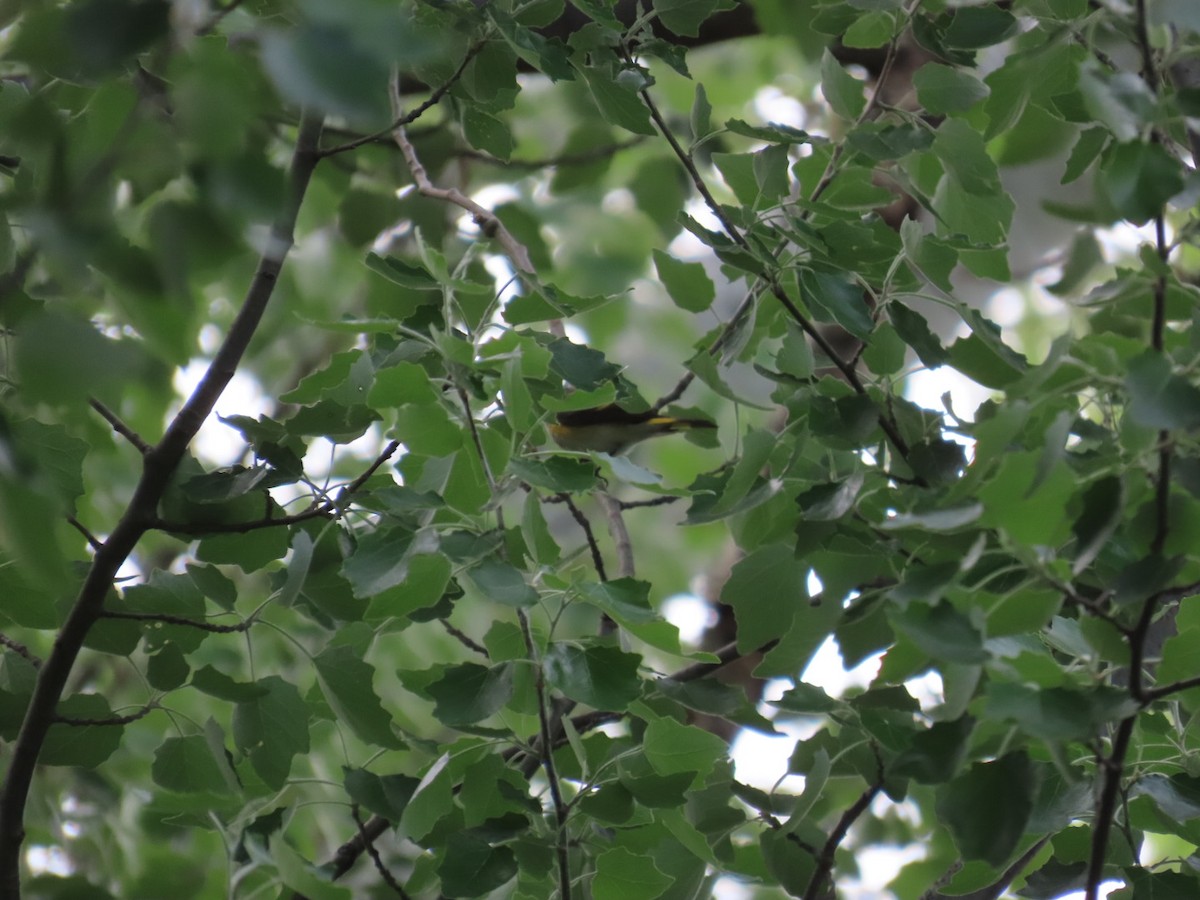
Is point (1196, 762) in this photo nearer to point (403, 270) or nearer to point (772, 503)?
point (772, 503)

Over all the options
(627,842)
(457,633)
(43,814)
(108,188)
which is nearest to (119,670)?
(43,814)

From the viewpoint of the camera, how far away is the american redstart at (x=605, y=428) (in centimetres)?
322

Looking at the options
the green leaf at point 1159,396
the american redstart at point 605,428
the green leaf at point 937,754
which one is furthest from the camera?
the american redstart at point 605,428

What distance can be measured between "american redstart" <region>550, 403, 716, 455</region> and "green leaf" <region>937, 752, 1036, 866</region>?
7.22ft

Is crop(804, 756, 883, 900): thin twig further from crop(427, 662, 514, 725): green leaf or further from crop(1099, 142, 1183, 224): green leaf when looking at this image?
crop(1099, 142, 1183, 224): green leaf

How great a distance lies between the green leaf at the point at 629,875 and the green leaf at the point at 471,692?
8.0 inches

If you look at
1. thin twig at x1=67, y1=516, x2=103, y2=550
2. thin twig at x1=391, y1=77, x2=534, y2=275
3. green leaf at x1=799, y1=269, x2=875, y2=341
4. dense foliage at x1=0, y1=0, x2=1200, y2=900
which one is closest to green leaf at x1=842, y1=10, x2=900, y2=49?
dense foliage at x1=0, y1=0, x2=1200, y2=900

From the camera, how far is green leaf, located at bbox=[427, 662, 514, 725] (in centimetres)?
109

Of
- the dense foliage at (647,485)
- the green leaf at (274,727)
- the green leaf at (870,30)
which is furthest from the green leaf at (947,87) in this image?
the green leaf at (274,727)

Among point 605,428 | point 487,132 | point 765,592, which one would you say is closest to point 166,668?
point 765,592

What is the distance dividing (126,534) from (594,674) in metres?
0.60

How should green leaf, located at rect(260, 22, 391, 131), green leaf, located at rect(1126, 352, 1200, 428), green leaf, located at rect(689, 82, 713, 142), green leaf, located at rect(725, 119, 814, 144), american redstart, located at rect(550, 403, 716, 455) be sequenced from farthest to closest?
american redstart, located at rect(550, 403, 716, 455) < green leaf, located at rect(689, 82, 713, 142) < green leaf, located at rect(725, 119, 814, 144) < green leaf, located at rect(1126, 352, 1200, 428) < green leaf, located at rect(260, 22, 391, 131)

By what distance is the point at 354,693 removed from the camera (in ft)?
4.17

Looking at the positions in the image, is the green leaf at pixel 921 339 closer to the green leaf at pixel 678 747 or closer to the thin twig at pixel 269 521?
the green leaf at pixel 678 747
